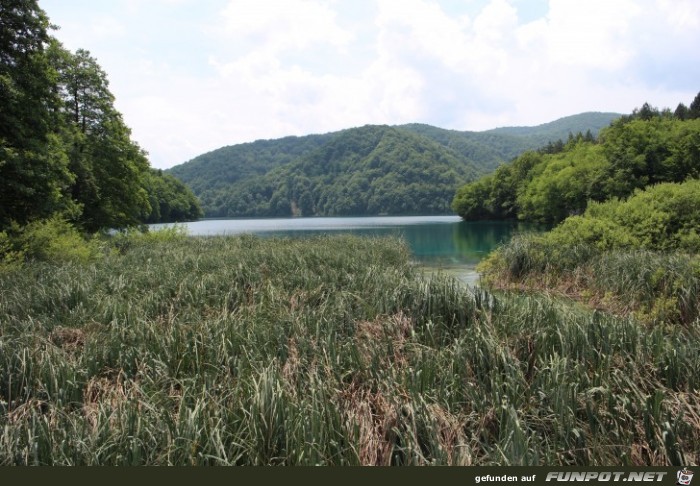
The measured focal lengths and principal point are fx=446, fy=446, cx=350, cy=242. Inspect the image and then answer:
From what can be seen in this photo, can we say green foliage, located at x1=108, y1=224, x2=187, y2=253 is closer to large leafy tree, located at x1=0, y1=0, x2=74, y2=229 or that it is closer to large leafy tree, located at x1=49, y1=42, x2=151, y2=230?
large leafy tree, located at x1=49, y1=42, x2=151, y2=230

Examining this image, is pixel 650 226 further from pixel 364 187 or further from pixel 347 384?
pixel 364 187

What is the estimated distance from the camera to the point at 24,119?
13867 mm

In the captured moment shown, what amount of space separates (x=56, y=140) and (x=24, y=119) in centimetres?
306

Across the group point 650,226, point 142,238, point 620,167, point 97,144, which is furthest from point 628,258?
point 620,167

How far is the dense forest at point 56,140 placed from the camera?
1310 centimetres

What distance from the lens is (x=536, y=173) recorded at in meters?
67.9

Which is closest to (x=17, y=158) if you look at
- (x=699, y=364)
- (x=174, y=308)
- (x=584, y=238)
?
(x=174, y=308)

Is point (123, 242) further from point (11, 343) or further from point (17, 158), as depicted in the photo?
point (11, 343)

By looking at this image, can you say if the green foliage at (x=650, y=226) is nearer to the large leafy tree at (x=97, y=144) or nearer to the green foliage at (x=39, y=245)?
the green foliage at (x=39, y=245)

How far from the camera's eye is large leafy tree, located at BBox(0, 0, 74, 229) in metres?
12.7

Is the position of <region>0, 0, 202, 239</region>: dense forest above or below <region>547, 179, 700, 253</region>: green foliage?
above

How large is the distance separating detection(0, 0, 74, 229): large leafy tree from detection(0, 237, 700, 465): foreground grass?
6066mm

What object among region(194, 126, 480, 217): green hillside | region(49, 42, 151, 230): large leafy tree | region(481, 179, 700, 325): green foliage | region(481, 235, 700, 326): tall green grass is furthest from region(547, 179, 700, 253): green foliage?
region(194, 126, 480, 217): green hillside

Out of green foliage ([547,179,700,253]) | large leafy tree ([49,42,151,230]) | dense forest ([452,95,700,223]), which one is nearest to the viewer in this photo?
green foliage ([547,179,700,253])
